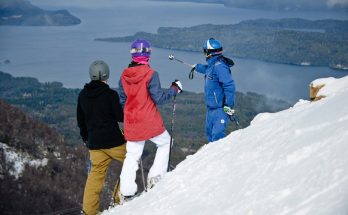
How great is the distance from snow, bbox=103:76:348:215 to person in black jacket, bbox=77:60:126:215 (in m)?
0.49

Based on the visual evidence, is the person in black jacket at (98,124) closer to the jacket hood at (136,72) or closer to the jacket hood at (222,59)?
the jacket hood at (136,72)

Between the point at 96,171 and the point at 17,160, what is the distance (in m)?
53.8

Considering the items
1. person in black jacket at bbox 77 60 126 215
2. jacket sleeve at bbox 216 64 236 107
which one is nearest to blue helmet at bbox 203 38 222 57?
jacket sleeve at bbox 216 64 236 107

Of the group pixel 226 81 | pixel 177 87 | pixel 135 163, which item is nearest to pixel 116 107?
pixel 135 163

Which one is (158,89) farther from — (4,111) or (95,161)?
(4,111)

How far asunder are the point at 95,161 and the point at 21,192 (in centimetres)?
5024

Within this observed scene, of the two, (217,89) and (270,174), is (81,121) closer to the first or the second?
(217,89)

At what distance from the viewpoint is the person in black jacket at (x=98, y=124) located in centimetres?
623

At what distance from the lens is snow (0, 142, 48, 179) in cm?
5509

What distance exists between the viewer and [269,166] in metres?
4.41

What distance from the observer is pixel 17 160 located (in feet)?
185

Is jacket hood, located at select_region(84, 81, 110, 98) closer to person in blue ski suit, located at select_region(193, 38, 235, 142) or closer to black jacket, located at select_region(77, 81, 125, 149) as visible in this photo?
black jacket, located at select_region(77, 81, 125, 149)

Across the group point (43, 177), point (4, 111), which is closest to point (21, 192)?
point (43, 177)

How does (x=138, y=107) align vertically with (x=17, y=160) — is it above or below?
above
